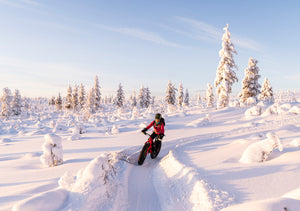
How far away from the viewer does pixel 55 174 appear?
16.2ft

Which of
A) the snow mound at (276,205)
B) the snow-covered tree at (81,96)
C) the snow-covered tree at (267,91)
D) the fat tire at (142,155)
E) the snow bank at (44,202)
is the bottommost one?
the fat tire at (142,155)

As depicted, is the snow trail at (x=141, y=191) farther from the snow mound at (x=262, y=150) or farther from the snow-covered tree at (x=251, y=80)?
the snow-covered tree at (x=251, y=80)

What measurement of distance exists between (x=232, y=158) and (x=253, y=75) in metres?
28.5

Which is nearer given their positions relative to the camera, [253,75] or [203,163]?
[203,163]

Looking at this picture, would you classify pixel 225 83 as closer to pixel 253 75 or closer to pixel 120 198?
pixel 253 75

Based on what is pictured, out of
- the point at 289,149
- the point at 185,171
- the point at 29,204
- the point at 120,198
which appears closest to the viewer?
the point at 29,204

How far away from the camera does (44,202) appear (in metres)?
2.77

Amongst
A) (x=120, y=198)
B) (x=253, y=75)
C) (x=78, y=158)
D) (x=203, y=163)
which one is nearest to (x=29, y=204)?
(x=120, y=198)

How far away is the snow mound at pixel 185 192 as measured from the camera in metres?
3.29

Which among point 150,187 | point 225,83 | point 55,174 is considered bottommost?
point 150,187

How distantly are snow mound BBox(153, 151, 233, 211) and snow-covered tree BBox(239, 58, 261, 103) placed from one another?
2904 centimetres

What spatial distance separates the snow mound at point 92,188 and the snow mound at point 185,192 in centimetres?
125

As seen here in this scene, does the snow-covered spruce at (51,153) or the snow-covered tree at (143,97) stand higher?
the snow-covered tree at (143,97)

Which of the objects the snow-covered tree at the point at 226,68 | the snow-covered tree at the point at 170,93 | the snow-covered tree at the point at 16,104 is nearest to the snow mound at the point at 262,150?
the snow-covered tree at the point at 226,68
